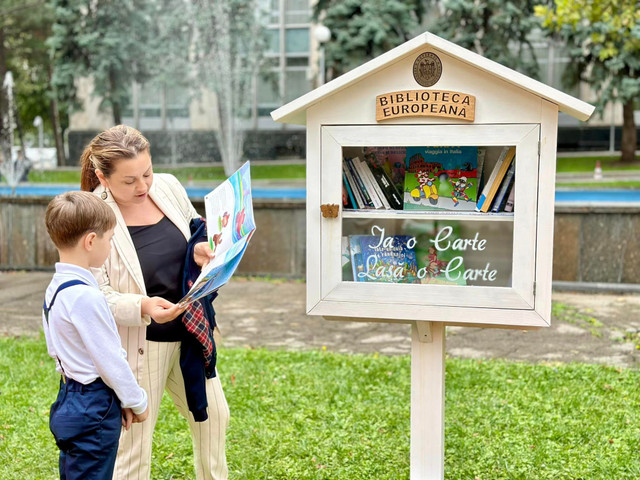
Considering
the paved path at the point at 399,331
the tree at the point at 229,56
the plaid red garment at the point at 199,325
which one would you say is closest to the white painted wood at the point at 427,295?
the plaid red garment at the point at 199,325

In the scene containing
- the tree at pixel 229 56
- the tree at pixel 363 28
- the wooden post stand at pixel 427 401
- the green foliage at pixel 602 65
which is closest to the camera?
the wooden post stand at pixel 427 401

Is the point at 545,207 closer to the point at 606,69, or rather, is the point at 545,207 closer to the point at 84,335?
the point at 84,335

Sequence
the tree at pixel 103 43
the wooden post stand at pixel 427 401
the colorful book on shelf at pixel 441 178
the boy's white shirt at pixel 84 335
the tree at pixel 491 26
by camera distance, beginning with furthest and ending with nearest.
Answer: the tree at pixel 103 43, the tree at pixel 491 26, the wooden post stand at pixel 427 401, the colorful book on shelf at pixel 441 178, the boy's white shirt at pixel 84 335

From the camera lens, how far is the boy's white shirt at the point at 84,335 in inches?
93.1

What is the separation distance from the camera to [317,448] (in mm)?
4113

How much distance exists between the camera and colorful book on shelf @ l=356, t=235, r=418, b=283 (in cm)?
315

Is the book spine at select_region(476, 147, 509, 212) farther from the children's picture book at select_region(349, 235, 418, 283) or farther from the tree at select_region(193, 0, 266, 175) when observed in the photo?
the tree at select_region(193, 0, 266, 175)

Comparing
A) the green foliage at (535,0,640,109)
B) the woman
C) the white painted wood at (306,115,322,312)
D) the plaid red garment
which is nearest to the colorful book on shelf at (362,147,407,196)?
the white painted wood at (306,115,322,312)

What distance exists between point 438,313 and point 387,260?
308 mm

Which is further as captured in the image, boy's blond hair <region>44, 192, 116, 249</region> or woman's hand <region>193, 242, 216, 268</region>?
woman's hand <region>193, 242, 216, 268</region>

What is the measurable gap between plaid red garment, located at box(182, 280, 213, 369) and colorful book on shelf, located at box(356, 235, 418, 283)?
0.67m

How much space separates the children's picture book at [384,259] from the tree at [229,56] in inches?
760

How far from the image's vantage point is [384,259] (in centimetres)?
317

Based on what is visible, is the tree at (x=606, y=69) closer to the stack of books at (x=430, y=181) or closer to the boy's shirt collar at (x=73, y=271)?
the stack of books at (x=430, y=181)
